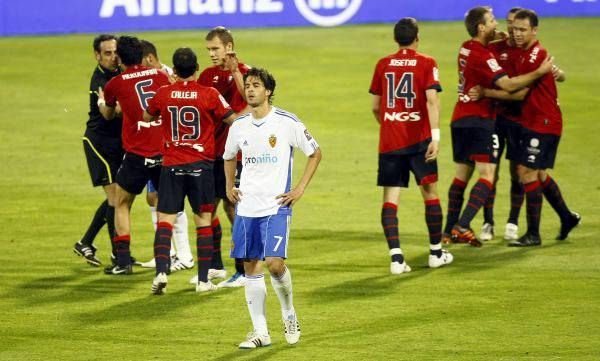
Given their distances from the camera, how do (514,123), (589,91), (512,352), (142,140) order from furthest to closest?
(589,91), (514,123), (142,140), (512,352)

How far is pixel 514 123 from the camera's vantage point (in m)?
14.1

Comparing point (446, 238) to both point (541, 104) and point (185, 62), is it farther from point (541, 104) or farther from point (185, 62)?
point (185, 62)

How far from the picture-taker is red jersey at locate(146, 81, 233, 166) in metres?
11.4

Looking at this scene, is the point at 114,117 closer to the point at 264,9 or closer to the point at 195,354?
the point at 195,354

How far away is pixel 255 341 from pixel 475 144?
4.80m

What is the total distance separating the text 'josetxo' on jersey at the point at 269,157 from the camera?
31.7ft

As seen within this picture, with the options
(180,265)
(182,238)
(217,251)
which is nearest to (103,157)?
(182,238)

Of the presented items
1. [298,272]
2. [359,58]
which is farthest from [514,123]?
[359,58]

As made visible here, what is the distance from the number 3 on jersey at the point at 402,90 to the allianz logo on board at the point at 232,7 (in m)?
16.3

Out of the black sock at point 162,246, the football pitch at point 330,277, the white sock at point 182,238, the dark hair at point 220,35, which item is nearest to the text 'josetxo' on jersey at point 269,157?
the football pitch at point 330,277

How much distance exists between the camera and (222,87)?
12188mm

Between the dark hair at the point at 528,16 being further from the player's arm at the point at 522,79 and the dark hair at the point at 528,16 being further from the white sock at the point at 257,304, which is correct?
the white sock at the point at 257,304

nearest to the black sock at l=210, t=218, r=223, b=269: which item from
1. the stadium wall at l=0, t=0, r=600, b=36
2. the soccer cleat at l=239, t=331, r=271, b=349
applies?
the soccer cleat at l=239, t=331, r=271, b=349

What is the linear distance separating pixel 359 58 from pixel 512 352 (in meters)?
17.4
